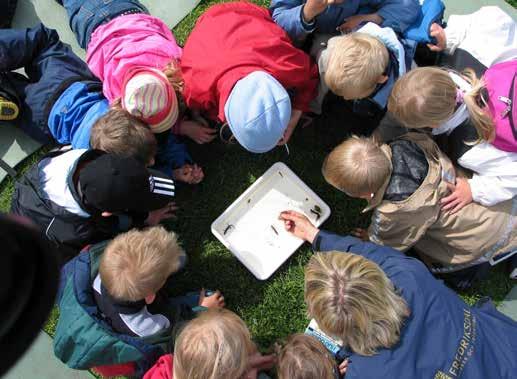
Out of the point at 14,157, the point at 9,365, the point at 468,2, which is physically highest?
the point at 9,365

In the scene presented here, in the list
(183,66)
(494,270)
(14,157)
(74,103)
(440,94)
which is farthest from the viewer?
(14,157)

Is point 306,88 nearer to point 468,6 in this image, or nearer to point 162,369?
point 468,6

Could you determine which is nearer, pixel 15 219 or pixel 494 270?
pixel 15 219

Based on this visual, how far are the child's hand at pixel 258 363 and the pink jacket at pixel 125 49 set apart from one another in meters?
1.57

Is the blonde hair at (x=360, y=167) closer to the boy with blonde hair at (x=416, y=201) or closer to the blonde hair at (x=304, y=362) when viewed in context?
the boy with blonde hair at (x=416, y=201)

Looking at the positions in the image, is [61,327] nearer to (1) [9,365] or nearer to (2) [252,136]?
(2) [252,136]

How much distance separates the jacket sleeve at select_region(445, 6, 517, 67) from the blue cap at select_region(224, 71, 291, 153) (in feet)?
3.81

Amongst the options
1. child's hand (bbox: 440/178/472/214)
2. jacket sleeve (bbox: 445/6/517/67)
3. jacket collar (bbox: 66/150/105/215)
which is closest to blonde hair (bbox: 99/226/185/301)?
jacket collar (bbox: 66/150/105/215)

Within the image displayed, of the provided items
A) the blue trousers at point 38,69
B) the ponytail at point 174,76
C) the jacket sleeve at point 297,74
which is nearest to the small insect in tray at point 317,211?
the jacket sleeve at point 297,74

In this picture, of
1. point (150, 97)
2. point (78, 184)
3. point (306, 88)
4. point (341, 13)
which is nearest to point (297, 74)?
point (306, 88)

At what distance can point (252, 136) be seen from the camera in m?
2.20

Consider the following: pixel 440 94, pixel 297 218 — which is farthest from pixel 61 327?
pixel 440 94

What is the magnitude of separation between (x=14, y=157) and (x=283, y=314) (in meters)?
1.98

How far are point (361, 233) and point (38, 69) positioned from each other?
7.15ft
